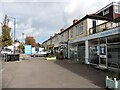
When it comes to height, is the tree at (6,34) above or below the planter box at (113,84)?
above

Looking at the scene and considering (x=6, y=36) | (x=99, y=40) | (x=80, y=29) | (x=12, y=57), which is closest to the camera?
(x=99, y=40)

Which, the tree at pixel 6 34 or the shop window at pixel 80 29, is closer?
the shop window at pixel 80 29

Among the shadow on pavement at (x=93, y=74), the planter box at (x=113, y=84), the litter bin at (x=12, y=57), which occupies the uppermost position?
the litter bin at (x=12, y=57)

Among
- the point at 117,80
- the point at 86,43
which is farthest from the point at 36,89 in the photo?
the point at 86,43

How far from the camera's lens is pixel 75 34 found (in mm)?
31484

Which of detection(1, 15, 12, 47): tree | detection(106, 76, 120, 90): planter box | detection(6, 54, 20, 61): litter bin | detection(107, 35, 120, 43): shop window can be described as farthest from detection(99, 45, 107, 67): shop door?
detection(1, 15, 12, 47): tree

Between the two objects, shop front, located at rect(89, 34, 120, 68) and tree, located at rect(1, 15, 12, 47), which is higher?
tree, located at rect(1, 15, 12, 47)

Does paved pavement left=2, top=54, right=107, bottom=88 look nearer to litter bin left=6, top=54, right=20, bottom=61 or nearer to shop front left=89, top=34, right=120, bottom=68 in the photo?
shop front left=89, top=34, right=120, bottom=68

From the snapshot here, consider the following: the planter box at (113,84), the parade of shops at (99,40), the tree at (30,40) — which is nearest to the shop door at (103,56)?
the parade of shops at (99,40)

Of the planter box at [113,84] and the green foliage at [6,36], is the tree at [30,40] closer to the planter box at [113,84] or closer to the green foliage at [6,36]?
the green foliage at [6,36]

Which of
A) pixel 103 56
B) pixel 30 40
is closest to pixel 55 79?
pixel 103 56

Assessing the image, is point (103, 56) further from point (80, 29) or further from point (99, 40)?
point (80, 29)

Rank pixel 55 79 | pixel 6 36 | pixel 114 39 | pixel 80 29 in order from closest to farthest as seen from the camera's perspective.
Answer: pixel 55 79 → pixel 114 39 → pixel 80 29 → pixel 6 36

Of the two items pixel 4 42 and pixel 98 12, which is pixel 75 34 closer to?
pixel 98 12
